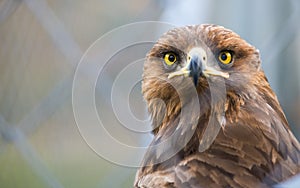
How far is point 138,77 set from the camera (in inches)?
61.2

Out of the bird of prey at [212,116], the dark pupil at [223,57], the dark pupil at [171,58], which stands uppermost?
the dark pupil at [171,58]

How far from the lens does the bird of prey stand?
1.20 metres

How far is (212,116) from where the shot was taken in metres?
1.35

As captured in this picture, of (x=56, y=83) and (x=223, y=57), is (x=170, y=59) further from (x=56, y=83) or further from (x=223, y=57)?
(x=56, y=83)

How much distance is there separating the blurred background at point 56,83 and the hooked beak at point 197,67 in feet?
0.19

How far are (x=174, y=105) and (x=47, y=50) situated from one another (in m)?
0.51

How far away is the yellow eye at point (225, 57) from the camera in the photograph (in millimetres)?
1351

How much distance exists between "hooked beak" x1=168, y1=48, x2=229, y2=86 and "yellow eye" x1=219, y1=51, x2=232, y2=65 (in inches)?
1.3

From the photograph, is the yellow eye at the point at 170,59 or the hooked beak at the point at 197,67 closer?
the hooked beak at the point at 197,67

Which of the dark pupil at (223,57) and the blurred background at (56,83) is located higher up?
the blurred background at (56,83)

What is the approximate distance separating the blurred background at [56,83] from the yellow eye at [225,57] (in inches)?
2.9

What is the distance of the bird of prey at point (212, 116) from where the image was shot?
1.20 metres

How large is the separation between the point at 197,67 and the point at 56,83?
62 centimetres

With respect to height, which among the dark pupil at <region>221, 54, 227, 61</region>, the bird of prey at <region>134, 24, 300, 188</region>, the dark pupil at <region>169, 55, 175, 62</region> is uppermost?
the dark pupil at <region>169, 55, 175, 62</region>
